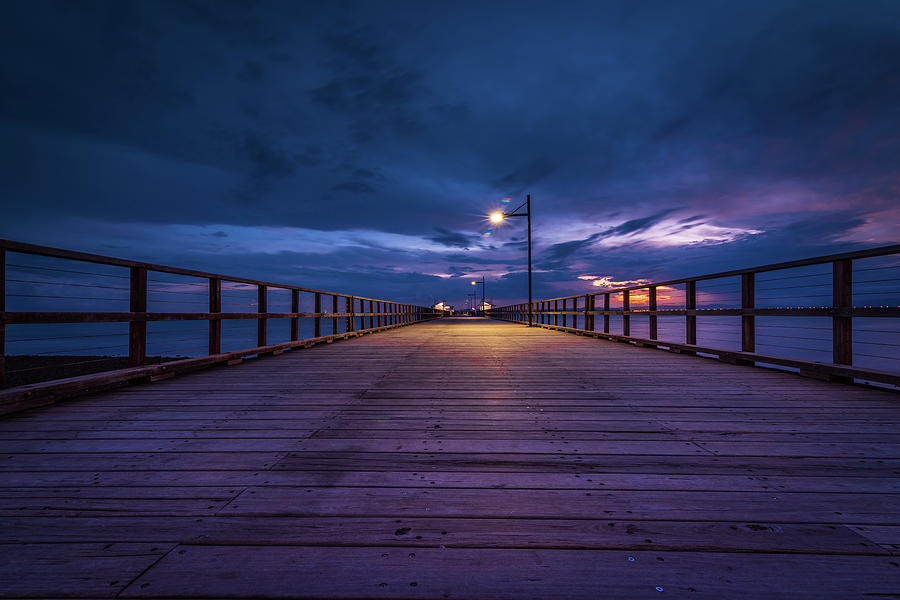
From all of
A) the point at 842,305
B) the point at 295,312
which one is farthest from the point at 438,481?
the point at 295,312

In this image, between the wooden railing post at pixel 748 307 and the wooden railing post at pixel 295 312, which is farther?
the wooden railing post at pixel 295 312

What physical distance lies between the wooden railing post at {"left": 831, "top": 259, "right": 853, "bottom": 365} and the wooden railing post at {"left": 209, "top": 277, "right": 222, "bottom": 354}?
6.87 m

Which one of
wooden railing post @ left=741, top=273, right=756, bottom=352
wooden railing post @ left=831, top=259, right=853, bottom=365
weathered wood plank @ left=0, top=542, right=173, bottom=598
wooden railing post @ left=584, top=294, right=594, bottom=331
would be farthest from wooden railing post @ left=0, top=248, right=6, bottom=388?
wooden railing post @ left=584, top=294, right=594, bottom=331

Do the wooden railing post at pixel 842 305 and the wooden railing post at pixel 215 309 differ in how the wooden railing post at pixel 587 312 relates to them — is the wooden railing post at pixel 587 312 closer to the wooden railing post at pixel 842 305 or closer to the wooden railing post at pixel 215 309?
the wooden railing post at pixel 842 305

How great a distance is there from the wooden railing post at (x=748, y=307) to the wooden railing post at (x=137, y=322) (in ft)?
22.5

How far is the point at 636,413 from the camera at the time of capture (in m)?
2.96

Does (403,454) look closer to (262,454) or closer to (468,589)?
(262,454)

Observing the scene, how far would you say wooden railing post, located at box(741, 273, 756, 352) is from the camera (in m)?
5.11

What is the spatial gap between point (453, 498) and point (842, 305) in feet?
14.6

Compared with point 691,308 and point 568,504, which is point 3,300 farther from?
point 691,308

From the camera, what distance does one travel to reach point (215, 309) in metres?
5.26

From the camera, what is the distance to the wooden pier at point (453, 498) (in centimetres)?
123

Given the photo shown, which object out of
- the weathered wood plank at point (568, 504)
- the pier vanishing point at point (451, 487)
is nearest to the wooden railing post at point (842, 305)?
the pier vanishing point at point (451, 487)

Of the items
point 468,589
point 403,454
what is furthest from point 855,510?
point 403,454
